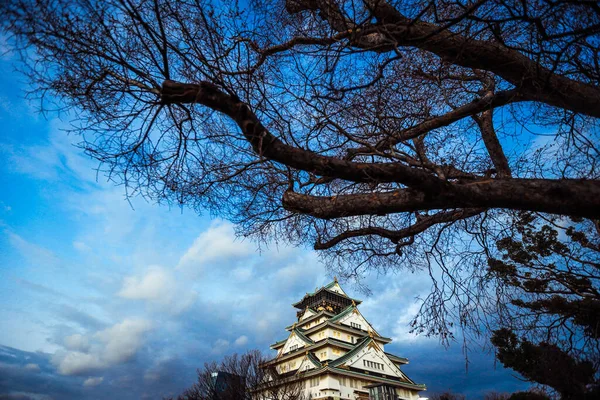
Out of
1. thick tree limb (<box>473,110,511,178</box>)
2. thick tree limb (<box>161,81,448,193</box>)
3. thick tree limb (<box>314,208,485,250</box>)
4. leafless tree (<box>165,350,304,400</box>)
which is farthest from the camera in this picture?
leafless tree (<box>165,350,304,400</box>)

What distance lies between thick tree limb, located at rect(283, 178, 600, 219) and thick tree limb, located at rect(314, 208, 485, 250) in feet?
2.61

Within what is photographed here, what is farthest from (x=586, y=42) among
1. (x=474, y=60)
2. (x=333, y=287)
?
(x=333, y=287)

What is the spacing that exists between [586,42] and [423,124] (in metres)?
1.81

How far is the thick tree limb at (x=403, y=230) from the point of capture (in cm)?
402

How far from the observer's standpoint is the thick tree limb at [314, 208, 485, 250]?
4.02 meters

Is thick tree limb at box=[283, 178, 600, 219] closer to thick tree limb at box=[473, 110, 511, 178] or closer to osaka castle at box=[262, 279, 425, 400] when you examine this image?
thick tree limb at box=[473, 110, 511, 178]

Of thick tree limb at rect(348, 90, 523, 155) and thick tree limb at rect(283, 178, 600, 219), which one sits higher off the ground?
thick tree limb at rect(348, 90, 523, 155)

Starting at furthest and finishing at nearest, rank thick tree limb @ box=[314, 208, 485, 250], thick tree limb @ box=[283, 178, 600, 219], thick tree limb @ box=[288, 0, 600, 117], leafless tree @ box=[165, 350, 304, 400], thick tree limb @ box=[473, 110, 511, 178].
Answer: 1. leafless tree @ box=[165, 350, 304, 400]
2. thick tree limb @ box=[473, 110, 511, 178]
3. thick tree limb @ box=[314, 208, 485, 250]
4. thick tree limb @ box=[288, 0, 600, 117]
5. thick tree limb @ box=[283, 178, 600, 219]

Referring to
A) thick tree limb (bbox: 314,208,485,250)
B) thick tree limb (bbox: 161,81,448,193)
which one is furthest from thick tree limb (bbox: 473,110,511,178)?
thick tree limb (bbox: 161,81,448,193)

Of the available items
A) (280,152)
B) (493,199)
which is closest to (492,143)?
(493,199)

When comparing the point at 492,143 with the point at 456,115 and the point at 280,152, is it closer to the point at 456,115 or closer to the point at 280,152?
the point at 456,115

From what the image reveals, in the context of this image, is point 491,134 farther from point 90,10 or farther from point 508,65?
point 90,10

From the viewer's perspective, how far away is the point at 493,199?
2.90 meters

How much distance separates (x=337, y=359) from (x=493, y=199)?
2426 cm
